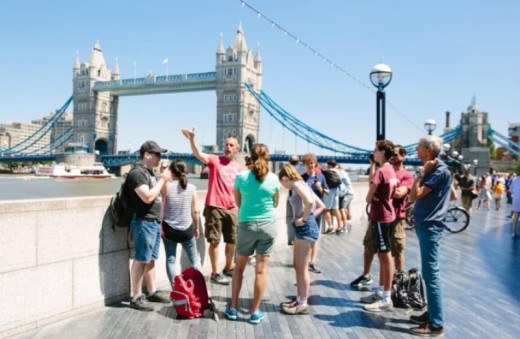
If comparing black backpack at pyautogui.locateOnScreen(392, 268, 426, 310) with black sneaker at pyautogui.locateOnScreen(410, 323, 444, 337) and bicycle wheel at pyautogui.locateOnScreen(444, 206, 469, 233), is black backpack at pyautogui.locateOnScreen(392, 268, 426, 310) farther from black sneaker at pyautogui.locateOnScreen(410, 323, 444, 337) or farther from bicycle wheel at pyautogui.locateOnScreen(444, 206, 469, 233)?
bicycle wheel at pyautogui.locateOnScreen(444, 206, 469, 233)

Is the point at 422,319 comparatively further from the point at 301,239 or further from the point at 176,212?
the point at 176,212

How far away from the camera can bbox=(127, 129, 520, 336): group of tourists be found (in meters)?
3.65

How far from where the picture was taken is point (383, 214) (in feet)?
14.5

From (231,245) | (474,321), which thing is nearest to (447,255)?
(474,321)

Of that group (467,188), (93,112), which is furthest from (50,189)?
(93,112)

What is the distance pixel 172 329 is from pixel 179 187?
134 cm

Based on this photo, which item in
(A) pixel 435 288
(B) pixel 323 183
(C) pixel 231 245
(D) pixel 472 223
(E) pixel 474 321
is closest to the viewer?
(A) pixel 435 288

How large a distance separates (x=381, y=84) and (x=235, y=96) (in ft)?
260

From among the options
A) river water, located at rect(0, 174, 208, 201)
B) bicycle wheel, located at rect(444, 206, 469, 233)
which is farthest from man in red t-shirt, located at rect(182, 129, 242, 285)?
river water, located at rect(0, 174, 208, 201)

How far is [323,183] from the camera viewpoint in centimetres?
657

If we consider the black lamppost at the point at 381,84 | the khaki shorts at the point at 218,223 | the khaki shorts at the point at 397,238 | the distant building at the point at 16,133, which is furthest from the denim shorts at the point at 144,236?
the distant building at the point at 16,133

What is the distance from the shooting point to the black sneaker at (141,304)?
13.4ft

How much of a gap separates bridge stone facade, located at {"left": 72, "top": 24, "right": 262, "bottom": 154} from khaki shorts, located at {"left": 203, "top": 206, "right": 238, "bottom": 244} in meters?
73.8

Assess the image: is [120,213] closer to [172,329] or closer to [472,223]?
[172,329]
